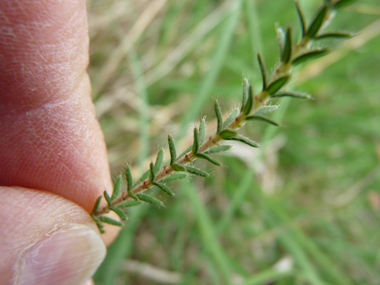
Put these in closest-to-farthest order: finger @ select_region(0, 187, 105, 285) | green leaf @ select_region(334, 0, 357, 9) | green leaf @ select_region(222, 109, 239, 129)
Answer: green leaf @ select_region(334, 0, 357, 9), green leaf @ select_region(222, 109, 239, 129), finger @ select_region(0, 187, 105, 285)

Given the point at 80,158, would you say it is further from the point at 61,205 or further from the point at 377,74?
the point at 377,74

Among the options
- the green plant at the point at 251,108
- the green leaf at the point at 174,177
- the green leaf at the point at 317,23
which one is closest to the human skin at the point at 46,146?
the green plant at the point at 251,108

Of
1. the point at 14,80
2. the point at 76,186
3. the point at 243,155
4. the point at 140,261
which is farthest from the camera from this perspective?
the point at 243,155

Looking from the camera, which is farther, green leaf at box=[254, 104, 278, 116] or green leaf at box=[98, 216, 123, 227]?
green leaf at box=[98, 216, 123, 227]

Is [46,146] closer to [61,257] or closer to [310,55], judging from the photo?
[61,257]

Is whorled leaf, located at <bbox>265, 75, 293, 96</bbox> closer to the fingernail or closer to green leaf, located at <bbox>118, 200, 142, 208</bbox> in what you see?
green leaf, located at <bbox>118, 200, 142, 208</bbox>

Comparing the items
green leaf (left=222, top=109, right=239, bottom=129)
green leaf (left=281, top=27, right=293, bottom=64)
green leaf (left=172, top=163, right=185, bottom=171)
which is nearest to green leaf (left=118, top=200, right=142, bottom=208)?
green leaf (left=172, top=163, right=185, bottom=171)

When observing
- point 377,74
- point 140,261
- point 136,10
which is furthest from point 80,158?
point 377,74

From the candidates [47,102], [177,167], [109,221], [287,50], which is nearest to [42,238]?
[109,221]
